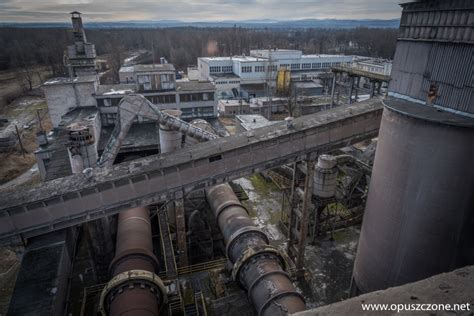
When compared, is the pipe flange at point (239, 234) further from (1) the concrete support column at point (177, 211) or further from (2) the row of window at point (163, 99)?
(2) the row of window at point (163, 99)

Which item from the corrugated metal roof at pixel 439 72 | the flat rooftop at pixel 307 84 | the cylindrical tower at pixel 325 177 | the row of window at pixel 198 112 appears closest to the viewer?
the corrugated metal roof at pixel 439 72

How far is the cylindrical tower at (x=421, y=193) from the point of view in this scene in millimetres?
7918

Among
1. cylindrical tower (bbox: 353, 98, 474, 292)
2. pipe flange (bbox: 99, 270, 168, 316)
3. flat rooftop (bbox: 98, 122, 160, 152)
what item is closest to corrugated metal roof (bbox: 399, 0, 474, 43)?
cylindrical tower (bbox: 353, 98, 474, 292)

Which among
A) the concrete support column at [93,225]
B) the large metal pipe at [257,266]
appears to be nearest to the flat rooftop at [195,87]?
the concrete support column at [93,225]

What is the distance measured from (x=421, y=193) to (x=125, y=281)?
34.4ft

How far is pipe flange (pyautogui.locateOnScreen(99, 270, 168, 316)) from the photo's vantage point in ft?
35.1

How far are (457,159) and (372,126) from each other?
23.9 feet

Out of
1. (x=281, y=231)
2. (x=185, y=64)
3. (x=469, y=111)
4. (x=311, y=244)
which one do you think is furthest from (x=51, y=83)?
(x=185, y=64)

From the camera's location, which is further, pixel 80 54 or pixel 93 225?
pixel 80 54

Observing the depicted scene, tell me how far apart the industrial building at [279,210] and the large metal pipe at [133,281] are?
61 millimetres

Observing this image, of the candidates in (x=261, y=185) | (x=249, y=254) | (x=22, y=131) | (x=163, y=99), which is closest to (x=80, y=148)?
(x=249, y=254)

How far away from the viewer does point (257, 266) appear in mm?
11602

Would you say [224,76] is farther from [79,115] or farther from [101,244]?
[101,244]

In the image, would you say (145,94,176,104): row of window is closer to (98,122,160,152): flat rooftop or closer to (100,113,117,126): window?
(98,122,160,152): flat rooftop
